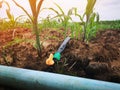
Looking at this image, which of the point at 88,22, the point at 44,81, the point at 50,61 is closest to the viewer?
the point at 44,81

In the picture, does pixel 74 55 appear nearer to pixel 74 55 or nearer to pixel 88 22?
pixel 74 55

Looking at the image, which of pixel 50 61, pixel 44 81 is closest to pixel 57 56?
pixel 50 61

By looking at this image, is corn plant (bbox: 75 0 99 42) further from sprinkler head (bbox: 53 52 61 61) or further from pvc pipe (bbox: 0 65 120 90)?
pvc pipe (bbox: 0 65 120 90)

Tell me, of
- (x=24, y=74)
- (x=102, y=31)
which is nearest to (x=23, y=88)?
(x=24, y=74)

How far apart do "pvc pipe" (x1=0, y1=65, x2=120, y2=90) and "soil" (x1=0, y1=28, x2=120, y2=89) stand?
8.0 inches

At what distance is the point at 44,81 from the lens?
1.37m

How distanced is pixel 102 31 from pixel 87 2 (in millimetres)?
481

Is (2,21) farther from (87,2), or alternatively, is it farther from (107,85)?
(107,85)

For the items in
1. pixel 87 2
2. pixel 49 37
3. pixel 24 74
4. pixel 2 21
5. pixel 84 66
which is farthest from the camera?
pixel 2 21

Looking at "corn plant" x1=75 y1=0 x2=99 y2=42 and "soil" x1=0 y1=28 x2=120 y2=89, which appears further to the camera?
"corn plant" x1=75 y1=0 x2=99 y2=42

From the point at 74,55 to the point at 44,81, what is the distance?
0.36 meters

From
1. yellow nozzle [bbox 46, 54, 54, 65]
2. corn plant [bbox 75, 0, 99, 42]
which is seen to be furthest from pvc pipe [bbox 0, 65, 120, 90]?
corn plant [bbox 75, 0, 99, 42]

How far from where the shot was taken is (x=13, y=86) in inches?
61.3

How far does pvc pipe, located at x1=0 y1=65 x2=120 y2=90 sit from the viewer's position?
1.21m
